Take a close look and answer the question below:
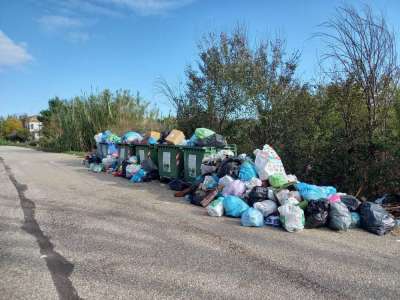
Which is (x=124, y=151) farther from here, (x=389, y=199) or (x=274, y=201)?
(x=389, y=199)

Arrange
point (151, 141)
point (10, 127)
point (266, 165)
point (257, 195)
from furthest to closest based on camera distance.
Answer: point (10, 127) → point (151, 141) → point (266, 165) → point (257, 195)

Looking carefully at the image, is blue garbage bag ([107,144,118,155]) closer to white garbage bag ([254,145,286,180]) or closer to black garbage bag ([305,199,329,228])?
white garbage bag ([254,145,286,180])

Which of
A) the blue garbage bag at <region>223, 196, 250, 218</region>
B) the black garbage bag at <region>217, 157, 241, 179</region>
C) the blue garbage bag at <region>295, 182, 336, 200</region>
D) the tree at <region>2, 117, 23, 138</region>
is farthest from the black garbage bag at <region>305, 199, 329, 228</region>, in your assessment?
the tree at <region>2, 117, 23, 138</region>

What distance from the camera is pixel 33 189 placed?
8.38 m

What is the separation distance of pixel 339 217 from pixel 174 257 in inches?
104

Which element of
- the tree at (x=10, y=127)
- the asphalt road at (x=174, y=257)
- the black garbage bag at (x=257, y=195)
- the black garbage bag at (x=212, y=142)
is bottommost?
the asphalt road at (x=174, y=257)

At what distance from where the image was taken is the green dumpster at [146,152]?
10306mm

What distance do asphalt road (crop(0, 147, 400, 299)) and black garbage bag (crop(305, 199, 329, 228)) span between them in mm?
197

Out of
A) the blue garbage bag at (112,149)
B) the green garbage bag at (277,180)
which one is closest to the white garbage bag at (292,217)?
the green garbage bag at (277,180)

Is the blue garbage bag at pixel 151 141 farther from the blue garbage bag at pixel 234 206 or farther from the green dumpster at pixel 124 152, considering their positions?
the blue garbage bag at pixel 234 206

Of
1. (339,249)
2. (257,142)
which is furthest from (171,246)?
(257,142)

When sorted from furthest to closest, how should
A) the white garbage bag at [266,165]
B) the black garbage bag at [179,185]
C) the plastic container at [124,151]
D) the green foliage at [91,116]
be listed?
the green foliage at [91,116] < the plastic container at [124,151] < the black garbage bag at [179,185] < the white garbage bag at [266,165]

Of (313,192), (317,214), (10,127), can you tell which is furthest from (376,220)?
(10,127)

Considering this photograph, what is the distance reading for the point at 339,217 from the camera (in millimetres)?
5207
